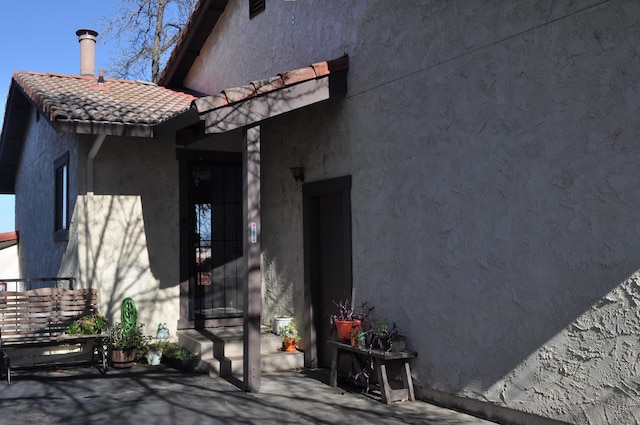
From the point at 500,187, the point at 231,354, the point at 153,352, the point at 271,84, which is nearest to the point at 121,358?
the point at 153,352

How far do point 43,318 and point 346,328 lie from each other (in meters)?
3.68

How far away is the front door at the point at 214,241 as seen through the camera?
8945 mm

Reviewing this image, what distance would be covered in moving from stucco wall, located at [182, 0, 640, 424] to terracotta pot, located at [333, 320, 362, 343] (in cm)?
30

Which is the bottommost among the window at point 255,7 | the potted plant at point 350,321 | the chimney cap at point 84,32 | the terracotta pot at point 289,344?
the terracotta pot at point 289,344

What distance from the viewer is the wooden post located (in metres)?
6.57

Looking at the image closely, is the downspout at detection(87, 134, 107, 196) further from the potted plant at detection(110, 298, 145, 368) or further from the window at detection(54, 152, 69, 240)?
the potted plant at detection(110, 298, 145, 368)

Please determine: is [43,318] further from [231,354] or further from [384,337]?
[384,337]

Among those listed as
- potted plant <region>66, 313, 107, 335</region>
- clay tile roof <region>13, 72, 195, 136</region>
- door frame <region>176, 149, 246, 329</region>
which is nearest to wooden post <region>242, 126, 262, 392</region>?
clay tile roof <region>13, 72, 195, 136</region>

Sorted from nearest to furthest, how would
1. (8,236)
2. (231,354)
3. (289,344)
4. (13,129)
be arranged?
(231,354), (289,344), (13,129), (8,236)

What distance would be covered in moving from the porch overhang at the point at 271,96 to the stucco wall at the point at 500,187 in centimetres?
25

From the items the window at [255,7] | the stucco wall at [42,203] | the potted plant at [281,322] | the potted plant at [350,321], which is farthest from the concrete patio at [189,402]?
the window at [255,7]

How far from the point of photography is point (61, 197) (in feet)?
31.9

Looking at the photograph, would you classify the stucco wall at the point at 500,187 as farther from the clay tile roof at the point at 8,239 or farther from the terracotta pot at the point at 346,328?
the clay tile roof at the point at 8,239

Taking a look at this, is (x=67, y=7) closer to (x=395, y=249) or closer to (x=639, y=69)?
(x=395, y=249)
